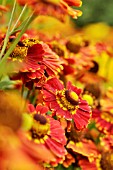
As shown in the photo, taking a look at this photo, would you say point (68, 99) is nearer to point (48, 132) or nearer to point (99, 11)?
point (48, 132)

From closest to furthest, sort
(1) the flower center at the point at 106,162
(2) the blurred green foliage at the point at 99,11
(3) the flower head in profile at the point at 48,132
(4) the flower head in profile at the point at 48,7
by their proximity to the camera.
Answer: (4) the flower head in profile at the point at 48,7 < (3) the flower head in profile at the point at 48,132 < (1) the flower center at the point at 106,162 < (2) the blurred green foliage at the point at 99,11

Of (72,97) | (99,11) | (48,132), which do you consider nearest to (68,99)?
(72,97)

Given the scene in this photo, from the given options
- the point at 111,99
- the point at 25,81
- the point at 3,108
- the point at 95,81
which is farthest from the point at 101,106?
the point at 3,108

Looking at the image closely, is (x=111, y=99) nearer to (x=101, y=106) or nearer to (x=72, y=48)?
(x=101, y=106)

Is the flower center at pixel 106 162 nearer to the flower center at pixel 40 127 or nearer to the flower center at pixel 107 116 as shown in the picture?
the flower center at pixel 107 116

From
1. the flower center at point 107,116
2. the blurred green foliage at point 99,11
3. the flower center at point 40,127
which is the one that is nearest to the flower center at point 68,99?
the flower center at point 40,127

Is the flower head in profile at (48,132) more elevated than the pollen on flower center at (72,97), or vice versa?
the pollen on flower center at (72,97)

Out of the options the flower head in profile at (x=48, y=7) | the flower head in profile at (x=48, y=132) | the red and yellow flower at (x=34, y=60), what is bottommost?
the flower head in profile at (x=48, y=132)

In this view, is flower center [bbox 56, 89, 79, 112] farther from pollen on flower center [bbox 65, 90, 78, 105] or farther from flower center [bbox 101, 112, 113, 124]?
flower center [bbox 101, 112, 113, 124]
